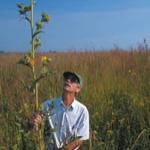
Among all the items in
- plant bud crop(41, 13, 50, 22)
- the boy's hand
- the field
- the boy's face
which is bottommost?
the field

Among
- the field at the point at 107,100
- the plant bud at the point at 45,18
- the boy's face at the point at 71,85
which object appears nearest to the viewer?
the plant bud at the point at 45,18

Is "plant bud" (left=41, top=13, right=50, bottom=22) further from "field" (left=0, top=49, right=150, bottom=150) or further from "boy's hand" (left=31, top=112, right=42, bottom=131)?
"field" (left=0, top=49, right=150, bottom=150)

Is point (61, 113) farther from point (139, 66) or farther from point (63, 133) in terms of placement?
point (139, 66)

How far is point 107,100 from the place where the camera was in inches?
233

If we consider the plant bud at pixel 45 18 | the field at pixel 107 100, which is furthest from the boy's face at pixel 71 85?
the plant bud at pixel 45 18

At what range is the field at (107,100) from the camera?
4.90 m

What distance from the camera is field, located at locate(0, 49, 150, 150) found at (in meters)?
4.90

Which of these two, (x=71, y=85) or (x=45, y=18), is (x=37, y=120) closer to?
(x=45, y=18)

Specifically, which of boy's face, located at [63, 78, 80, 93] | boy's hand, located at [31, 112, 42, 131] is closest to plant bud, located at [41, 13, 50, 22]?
boy's hand, located at [31, 112, 42, 131]

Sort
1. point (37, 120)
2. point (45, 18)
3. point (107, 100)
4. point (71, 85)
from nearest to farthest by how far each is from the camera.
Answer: point (45, 18), point (37, 120), point (71, 85), point (107, 100)

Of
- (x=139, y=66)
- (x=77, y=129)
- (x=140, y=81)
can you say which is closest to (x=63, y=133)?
(x=77, y=129)

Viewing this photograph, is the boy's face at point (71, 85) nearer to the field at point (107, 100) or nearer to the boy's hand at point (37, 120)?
the field at point (107, 100)

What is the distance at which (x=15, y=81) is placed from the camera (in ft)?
22.1

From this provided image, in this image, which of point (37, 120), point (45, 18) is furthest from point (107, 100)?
point (45, 18)
